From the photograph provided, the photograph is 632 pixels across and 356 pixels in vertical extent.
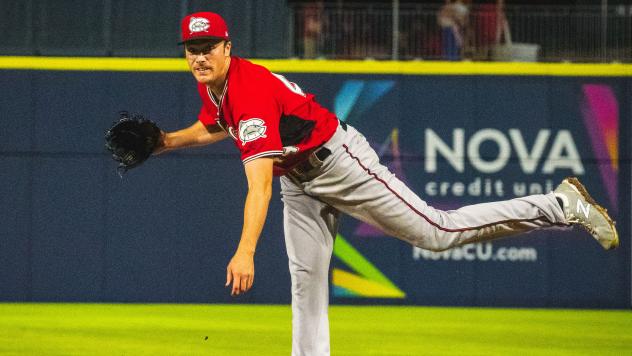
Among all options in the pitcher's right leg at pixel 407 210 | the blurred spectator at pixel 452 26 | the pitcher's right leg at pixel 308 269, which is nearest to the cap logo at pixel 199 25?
the pitcher's right leg at pixel 407 210

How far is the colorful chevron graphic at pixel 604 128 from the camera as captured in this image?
452 inches

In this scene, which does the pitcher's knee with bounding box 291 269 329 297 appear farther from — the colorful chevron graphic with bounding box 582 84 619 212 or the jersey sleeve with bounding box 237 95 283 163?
the colorful chevron graphic with bounding box 582 84 619 212

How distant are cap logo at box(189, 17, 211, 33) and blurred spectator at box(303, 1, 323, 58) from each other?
6.38 meters

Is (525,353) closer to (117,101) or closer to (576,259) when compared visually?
(576,259)

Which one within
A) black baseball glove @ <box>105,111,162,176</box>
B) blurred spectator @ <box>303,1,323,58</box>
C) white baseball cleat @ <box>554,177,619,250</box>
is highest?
blurred spectator @ <box>303,1,323,58</box>

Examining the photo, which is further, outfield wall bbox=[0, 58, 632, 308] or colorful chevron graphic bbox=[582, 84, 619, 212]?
colorful chevron graphic bbox=[582, 84, 619, 212]

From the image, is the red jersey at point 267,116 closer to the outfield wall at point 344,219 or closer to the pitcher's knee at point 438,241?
the pitcher's knee at point 438,241

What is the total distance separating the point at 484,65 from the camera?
11.5 meters

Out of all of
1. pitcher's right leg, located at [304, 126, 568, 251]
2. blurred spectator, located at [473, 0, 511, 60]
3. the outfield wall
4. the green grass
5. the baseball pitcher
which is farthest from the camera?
blurred spectator, located at [473, 0, 511, 60]

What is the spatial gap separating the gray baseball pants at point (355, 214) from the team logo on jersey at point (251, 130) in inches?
26.3

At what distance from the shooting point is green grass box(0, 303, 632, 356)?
786 centimetres

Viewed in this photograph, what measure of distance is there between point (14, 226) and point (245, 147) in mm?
6860

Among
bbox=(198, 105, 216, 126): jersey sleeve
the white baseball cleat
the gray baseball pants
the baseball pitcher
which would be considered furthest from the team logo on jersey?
the white baseball cleat

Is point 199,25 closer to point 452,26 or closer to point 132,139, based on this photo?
point 132,139
